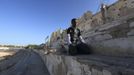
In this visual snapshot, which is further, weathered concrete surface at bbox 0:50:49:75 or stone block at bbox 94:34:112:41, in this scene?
weathered concrete surface at bbox 0:50:49:75

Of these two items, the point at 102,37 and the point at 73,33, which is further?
the point at 73,33

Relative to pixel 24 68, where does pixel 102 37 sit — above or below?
above

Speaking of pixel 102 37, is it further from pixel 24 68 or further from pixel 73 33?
pixel 24 68

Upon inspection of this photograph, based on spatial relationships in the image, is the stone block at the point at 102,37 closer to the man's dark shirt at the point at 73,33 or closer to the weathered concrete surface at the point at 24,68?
the man's dark shirt at the point at 73,33

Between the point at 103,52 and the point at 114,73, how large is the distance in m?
5.91

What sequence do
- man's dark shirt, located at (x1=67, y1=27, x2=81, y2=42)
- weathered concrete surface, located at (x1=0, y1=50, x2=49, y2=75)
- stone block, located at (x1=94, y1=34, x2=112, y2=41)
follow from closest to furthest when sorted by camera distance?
stone block, located at (x1=94, y1=34, x2=112, y2=41) < man's dark shirt, located at (x1=67, y1=27, x2=81, y2=42) < weathered concrete surface, located at (x1=0, y1=50, x2=49, y2=75)

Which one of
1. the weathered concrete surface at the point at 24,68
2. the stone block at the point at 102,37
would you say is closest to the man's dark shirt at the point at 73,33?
the stone block at the point at 102,37

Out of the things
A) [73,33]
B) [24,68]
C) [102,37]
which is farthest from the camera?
[24,68]

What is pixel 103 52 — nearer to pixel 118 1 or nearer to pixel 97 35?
pixel 97 35

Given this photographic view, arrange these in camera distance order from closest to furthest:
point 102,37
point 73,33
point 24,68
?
point 102,37 < point 73,33 < point 24,68

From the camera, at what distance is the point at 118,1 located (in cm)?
1664

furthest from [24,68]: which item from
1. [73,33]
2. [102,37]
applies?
[102,37]

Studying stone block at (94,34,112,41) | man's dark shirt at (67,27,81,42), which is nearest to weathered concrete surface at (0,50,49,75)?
man's dark shirt at (67,27,81,42)

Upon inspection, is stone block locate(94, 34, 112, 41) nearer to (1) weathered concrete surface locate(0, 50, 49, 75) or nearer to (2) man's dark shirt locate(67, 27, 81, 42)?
(2) man's dark shirt locate(67, 27, 81, 42)
